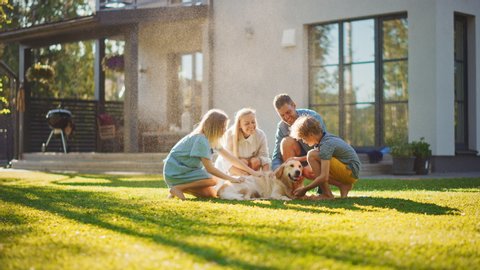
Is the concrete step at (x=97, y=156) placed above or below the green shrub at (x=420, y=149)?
below

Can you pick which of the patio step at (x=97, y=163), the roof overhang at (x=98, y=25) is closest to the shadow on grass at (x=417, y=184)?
the patio step at (x=97, y=163)

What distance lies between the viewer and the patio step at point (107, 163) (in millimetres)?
11836

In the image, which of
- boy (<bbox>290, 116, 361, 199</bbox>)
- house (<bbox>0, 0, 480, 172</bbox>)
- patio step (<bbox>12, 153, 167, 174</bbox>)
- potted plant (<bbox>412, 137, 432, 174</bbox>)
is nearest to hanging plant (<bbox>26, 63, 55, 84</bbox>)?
house (<bbox>0, 0, 480, 172</bbox>)

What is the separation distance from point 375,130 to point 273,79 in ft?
7.96

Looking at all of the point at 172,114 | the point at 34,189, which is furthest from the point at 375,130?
the point at 34,189

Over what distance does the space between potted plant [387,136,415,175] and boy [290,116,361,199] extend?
481 cm

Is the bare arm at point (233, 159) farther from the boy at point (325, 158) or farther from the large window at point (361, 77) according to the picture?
the large window at point (361, 77)

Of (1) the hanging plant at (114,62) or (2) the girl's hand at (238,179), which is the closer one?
(2) the girl's hand at (238,179)

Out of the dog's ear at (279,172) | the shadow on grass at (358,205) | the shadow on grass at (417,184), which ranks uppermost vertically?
the dog's ear at (279,172)

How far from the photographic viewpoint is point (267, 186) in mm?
6828

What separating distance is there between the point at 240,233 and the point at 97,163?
1028cm

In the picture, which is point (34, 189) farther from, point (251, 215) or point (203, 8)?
point (203, 8)

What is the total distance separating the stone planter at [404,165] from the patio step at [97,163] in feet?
14.3

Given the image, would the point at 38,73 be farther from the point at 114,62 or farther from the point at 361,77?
the point at 361,77
